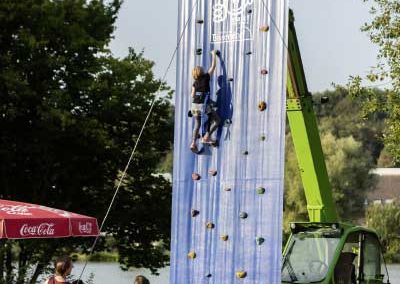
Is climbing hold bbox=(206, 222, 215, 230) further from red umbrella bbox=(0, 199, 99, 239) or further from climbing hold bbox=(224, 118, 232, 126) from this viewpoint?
red umbrella bbox=(0, 199, 99, 239)

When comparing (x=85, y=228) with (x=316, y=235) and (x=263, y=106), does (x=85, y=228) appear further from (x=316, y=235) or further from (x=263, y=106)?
(x=316, y=235)

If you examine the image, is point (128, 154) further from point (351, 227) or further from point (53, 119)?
point (351, 227)

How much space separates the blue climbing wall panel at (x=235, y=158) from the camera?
517 inches

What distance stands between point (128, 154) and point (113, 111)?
1.45 meters

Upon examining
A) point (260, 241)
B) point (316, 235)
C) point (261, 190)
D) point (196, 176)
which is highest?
point (196, 176)

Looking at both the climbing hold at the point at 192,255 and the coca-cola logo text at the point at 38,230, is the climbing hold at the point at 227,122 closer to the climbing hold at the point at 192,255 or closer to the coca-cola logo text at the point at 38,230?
the climbing hold at the point at 192,255

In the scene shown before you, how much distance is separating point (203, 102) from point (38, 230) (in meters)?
3.37

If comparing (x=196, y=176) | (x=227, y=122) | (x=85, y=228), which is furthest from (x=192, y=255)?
(x=227, y=122)

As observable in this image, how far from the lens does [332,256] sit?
47.1 ft

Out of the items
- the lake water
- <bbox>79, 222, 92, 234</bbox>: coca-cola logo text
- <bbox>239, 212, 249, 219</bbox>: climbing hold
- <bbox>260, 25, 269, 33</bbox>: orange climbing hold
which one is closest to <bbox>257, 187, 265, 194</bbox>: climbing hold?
<bbox>239, 212, 249, 219</bbox>: climbing hold

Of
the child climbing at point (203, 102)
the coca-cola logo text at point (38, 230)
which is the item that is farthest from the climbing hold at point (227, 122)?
the coca-cola logo text at point (38, 230)

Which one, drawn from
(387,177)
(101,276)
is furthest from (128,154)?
(387,177)

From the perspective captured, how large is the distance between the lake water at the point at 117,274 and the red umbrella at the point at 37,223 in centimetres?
2220

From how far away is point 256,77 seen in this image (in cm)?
1353
